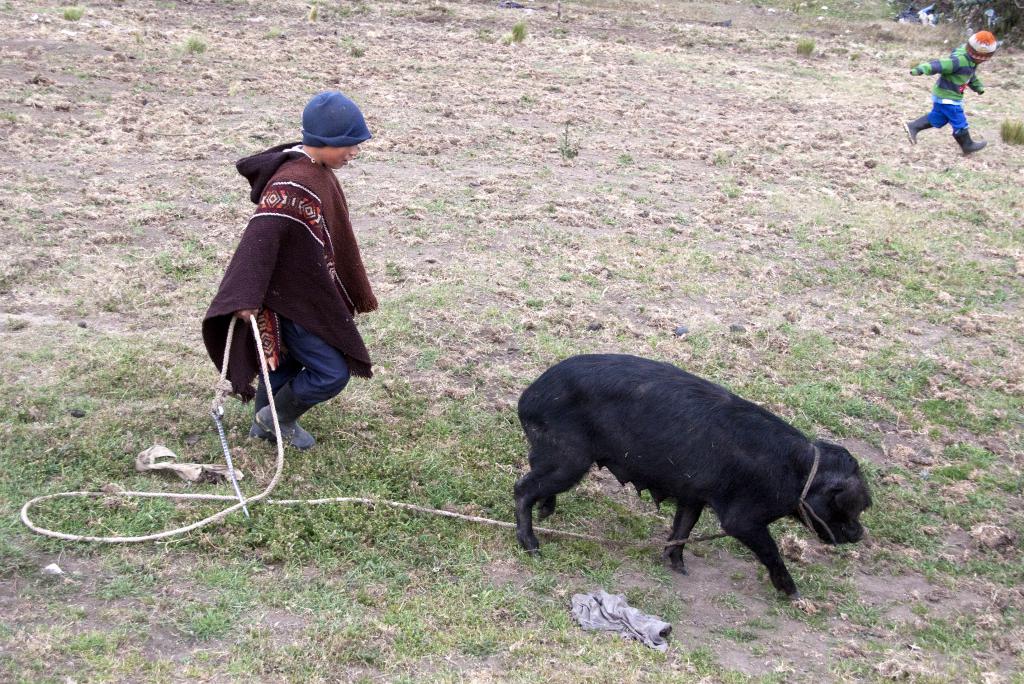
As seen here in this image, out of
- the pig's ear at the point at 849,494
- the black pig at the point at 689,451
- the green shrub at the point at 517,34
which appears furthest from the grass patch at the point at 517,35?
the pig's ear at the point at 849,494

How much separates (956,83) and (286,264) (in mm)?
9922

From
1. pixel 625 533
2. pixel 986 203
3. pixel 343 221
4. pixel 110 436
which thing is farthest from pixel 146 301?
pixel 986 203

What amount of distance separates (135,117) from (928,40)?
15.7 meters

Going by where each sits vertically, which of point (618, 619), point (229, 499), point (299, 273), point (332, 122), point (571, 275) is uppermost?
point (332, 122)

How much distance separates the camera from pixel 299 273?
4.93 meters

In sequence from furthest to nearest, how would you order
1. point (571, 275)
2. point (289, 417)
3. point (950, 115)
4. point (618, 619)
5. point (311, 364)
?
point (950, 115) < point (571, 275) < point (289, 417) < point (311, 364) < point (618, 619)

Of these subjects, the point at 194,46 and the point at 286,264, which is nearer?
the point at 286,264

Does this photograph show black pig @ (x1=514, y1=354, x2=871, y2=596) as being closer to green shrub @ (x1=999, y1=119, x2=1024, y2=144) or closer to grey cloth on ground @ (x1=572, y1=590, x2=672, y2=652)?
grey cloth on ground @ (x1=572, y1=590, x2=672, y2=652)

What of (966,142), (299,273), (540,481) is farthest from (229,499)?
(966,142)

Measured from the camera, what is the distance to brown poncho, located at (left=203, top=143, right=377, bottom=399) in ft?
15.6

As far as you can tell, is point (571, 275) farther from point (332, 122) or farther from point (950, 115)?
point (950, 115)

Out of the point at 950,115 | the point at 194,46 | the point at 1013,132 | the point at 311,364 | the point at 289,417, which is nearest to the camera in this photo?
the point at 311,364

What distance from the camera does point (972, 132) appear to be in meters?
13.4

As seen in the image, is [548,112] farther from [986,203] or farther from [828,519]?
[828,519]
